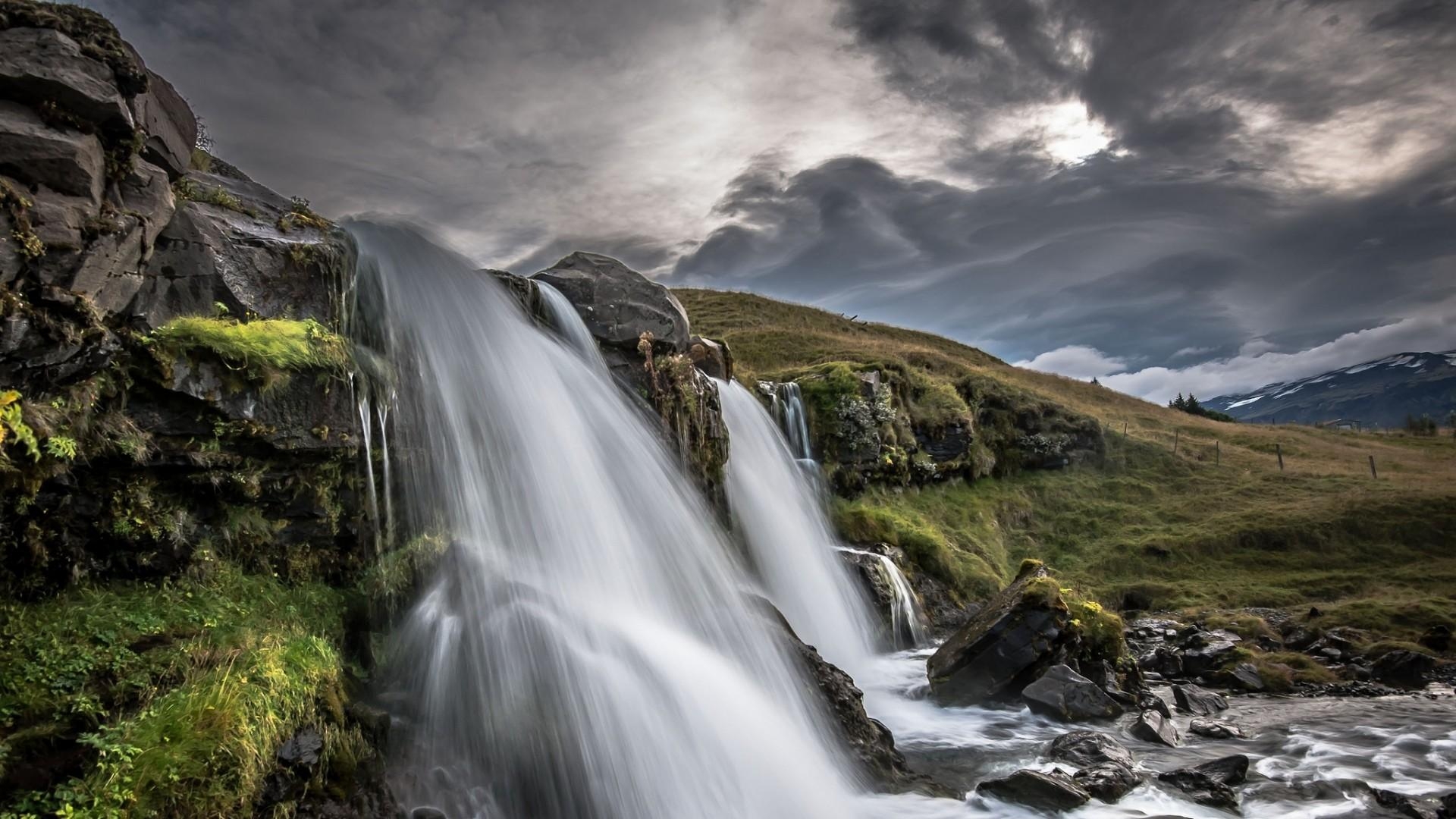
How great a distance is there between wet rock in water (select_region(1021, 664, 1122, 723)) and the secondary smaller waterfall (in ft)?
16.8

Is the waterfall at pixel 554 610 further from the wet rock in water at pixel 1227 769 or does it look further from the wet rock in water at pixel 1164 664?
the wet rock in water at pixel 1164 664

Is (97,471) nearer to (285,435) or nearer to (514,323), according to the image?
(285,435)

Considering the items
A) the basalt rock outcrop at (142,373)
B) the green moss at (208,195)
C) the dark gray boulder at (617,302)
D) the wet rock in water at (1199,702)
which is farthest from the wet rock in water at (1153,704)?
the green moss at (208,195)

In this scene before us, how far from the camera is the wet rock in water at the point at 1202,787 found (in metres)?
8.45

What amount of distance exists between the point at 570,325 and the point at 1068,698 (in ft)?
38.9

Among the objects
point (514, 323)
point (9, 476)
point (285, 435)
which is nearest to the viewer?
point (9, 476)

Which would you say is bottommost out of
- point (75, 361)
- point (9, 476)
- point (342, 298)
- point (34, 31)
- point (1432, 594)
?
point (1432, 594)

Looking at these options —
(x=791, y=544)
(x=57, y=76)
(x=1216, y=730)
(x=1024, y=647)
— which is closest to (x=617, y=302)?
(x=791, y=544)

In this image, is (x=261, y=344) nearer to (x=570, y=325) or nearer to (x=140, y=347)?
(x=140, y=347)

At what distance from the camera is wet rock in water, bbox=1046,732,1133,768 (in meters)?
9.40

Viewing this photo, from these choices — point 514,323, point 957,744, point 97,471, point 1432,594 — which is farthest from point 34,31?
point 1432,594

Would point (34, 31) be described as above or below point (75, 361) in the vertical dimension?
above

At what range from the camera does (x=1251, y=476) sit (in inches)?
1329

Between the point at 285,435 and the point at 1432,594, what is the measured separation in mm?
28997
